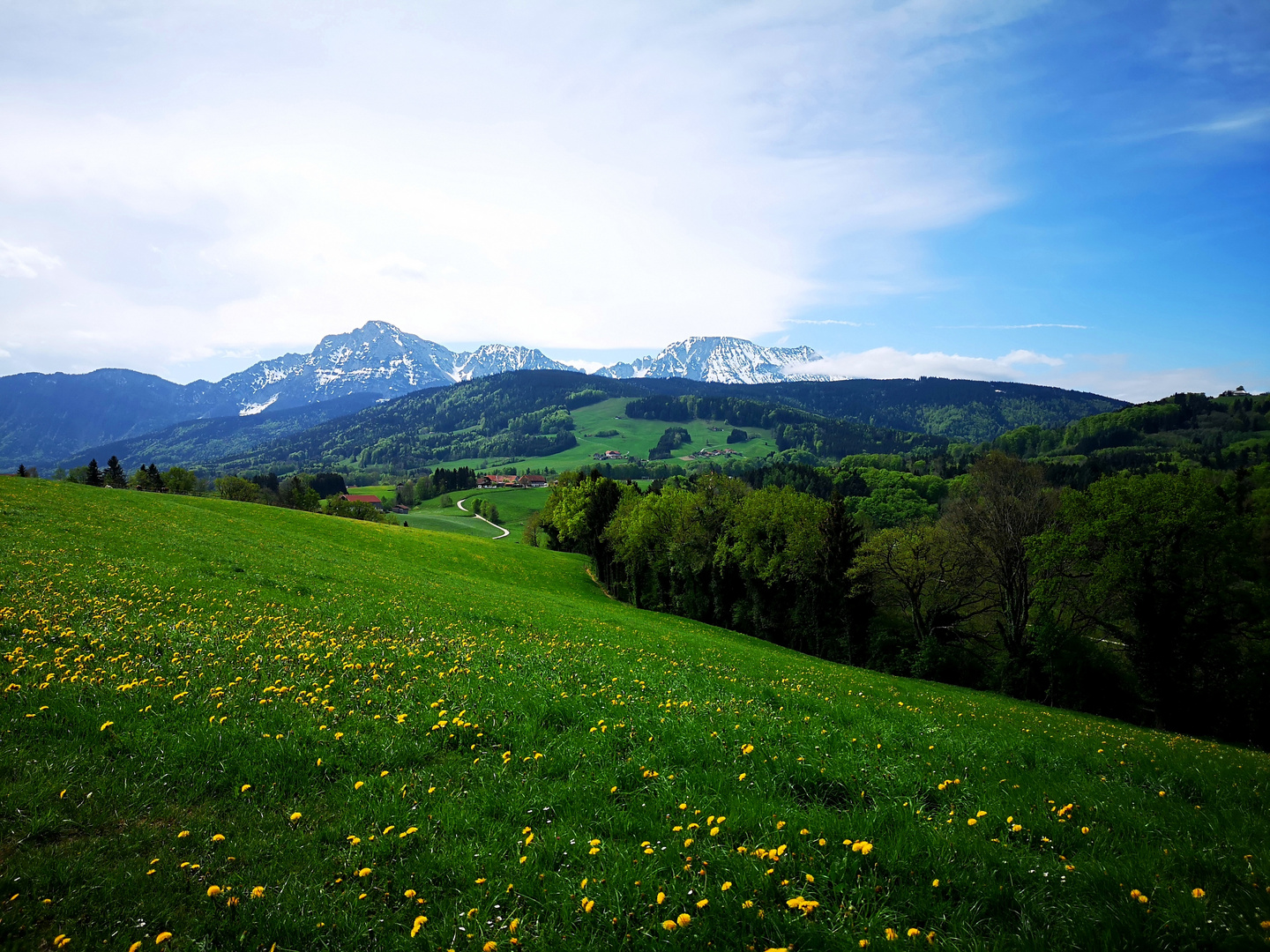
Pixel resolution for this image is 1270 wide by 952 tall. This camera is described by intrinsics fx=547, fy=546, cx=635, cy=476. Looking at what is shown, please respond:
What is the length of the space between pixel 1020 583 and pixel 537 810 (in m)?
51.7

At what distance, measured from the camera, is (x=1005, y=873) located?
5.54 meters

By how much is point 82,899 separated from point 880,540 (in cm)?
5278

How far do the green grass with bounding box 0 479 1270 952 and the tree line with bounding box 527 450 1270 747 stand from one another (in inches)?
1352

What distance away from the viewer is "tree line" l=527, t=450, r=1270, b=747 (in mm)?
37125

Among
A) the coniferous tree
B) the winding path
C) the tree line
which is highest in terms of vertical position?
the coniferous tree

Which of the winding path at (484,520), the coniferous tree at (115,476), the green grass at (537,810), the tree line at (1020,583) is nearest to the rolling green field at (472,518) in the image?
the winding path at (484,520)

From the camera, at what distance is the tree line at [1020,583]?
122 feet

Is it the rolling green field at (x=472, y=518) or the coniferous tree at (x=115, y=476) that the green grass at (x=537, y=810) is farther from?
the coniferous tree at (x=115, y=476)

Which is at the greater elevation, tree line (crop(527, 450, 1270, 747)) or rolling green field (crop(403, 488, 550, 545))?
tree line (crop(527, 450, 1270, 747))

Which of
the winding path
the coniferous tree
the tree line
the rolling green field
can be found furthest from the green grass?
the coniferous tree

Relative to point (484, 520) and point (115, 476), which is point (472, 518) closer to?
point (484, 520)

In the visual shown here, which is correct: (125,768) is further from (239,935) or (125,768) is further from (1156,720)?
(1156,720)

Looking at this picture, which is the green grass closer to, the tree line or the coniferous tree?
the tree line

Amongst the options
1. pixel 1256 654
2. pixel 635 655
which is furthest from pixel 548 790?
pixel 1256 654
